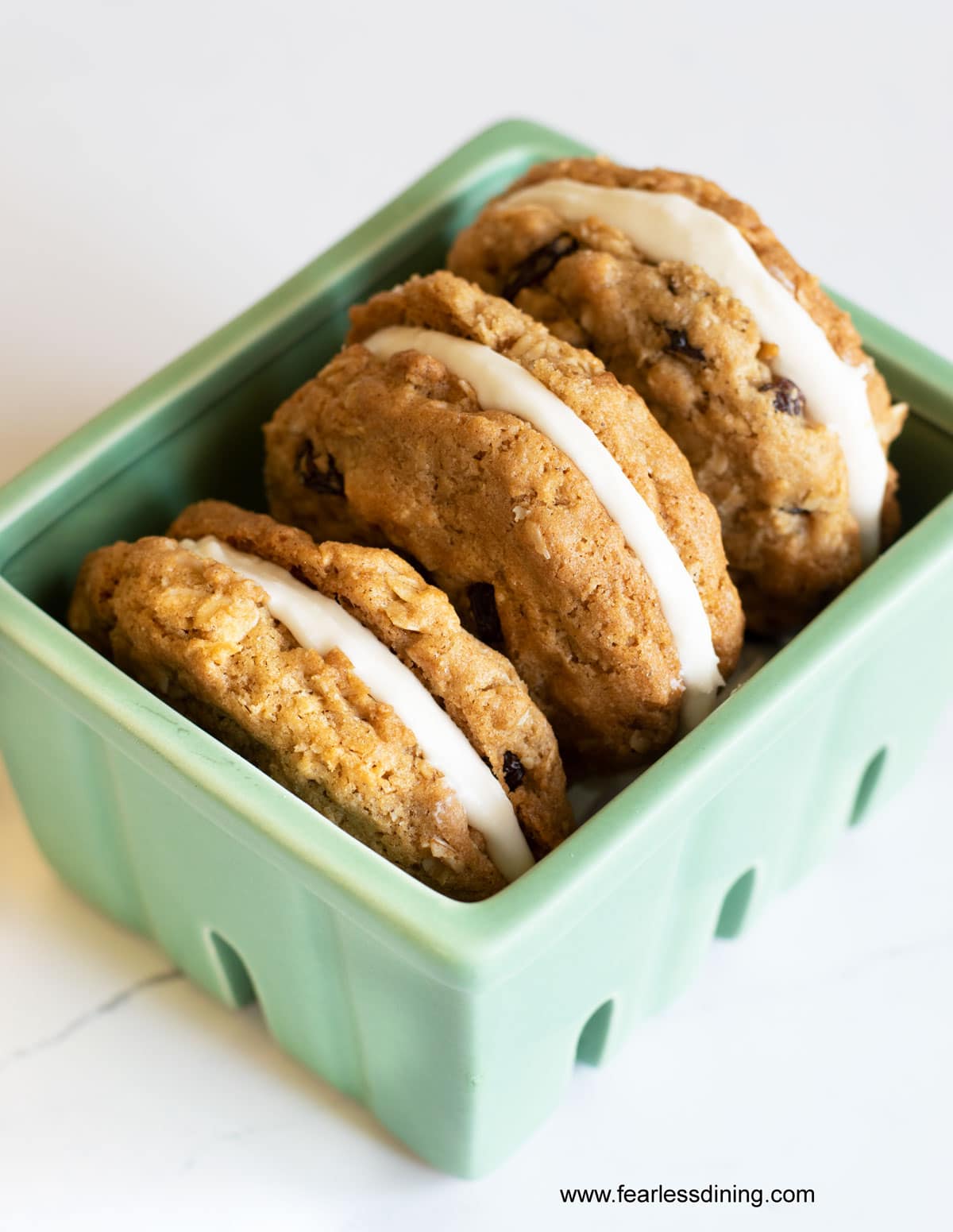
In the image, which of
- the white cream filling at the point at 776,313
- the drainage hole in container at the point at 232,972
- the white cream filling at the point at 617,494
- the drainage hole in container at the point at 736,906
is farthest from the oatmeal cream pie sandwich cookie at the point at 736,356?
the drainage hole in container at the point at 232,972

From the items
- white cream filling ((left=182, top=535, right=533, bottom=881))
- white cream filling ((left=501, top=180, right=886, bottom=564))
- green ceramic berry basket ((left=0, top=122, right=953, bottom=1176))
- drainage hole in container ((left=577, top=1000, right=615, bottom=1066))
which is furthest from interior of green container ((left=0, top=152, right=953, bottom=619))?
drainage hole in container ((left=577, top=1000, right=615, bottom=1066))

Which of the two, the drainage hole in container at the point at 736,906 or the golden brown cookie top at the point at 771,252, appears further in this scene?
the drainage hole in container at the point at 736,906

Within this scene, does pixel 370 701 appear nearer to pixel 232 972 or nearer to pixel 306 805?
pixel 306 805

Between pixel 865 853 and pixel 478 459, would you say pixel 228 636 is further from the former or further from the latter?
pixel 865 853

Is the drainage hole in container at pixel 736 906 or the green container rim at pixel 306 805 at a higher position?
the green container rim at pixel 306 805

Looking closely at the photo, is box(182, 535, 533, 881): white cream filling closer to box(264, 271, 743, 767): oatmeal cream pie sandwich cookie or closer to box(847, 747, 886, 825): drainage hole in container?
box(264, 271, 743, 767): oatmeal cream pie sandwich cookie

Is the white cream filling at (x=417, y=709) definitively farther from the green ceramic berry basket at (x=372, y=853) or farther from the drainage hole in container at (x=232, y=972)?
the drainage hole in container at (x=232, y=972)
